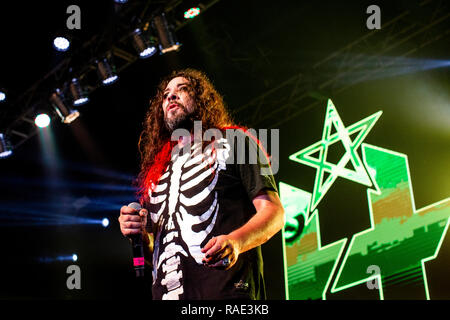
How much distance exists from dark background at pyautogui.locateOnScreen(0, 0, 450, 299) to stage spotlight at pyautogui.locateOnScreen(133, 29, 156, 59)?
495mm

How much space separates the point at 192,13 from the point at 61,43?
1458mm

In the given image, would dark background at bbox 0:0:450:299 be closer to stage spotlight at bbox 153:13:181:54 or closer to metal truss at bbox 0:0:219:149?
metal truss at bbox 0:0:219:149

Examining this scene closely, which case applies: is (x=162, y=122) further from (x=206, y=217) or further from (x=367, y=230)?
(x=367, y=230)

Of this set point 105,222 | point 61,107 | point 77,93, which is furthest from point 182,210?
point 105,222

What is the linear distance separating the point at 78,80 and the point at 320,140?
290 centimetres

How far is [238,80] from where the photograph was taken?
6.23m

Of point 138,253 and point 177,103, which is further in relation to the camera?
point 177,103

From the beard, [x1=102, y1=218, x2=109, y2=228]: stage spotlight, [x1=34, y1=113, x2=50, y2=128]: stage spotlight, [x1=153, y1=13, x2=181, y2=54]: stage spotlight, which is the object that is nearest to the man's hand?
the beard

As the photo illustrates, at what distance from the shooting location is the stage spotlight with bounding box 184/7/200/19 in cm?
496

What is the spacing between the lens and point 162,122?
103 inches

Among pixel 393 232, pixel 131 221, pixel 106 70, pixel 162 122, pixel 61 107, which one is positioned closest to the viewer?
pixel 131 221

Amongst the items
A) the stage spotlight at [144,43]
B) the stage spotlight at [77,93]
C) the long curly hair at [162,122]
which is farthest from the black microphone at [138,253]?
the stage spotlight at [77,93]
